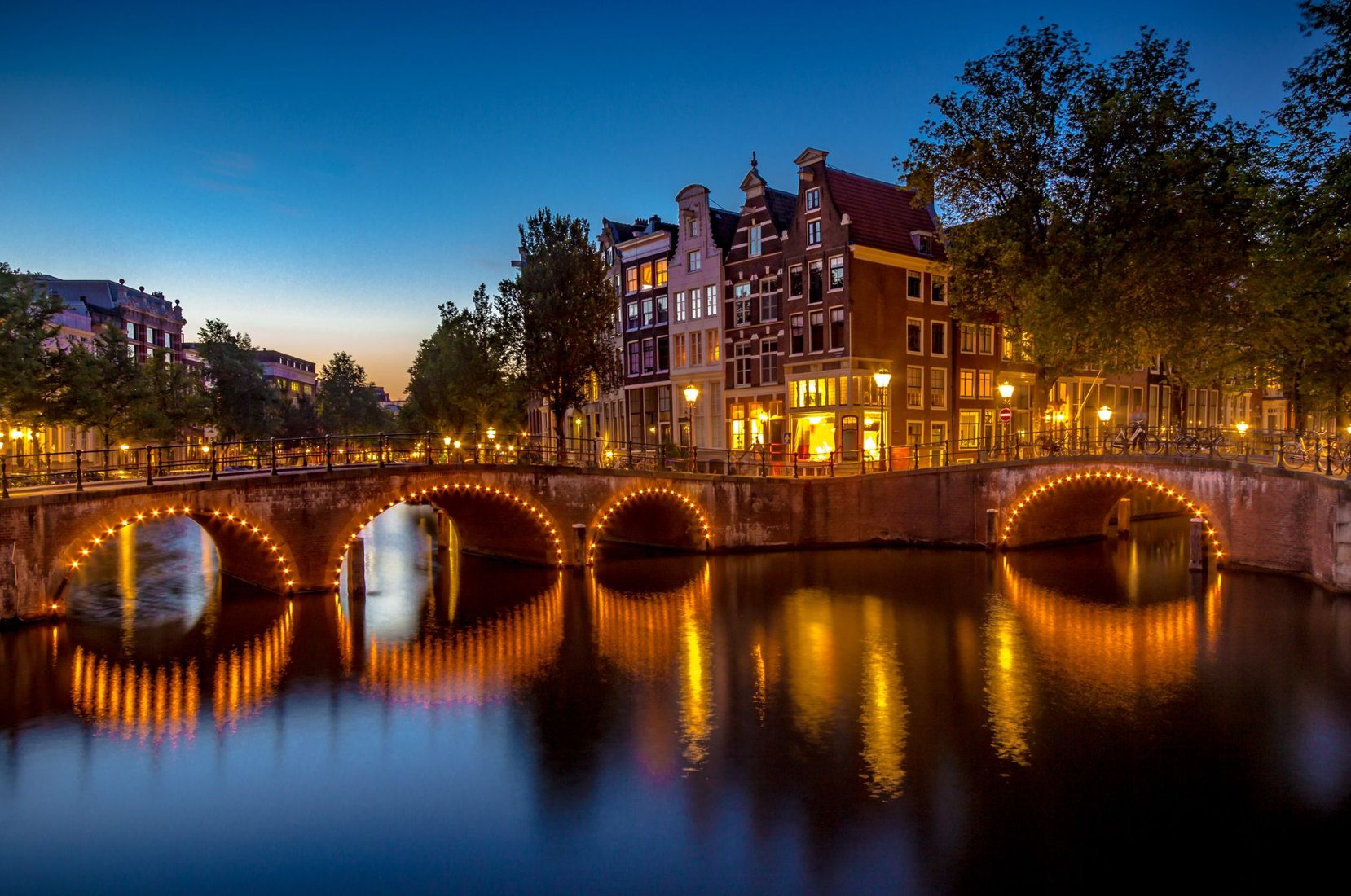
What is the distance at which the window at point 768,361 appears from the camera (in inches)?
1884

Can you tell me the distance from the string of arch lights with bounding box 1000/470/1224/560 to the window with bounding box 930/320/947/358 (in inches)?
541

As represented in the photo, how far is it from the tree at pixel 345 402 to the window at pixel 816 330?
65.5m

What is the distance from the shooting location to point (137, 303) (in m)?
98.9

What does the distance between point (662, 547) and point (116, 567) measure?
22829 millimetres

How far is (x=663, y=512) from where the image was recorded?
120 feet

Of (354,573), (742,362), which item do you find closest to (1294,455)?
(742,362)

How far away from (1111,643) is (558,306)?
30.8 m

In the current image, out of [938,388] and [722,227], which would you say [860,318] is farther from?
[722,227]

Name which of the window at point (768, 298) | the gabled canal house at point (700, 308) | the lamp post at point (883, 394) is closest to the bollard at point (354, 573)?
the lamp post at point (883, 394)

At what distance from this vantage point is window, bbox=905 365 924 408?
45.7 meters

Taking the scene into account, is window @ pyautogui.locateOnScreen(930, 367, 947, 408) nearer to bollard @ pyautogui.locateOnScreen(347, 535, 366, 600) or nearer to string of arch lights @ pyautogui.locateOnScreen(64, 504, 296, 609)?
bollard @ pyautogui.locateOnScreen(347, 535, 366, 600)

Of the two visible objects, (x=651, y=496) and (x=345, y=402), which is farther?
(x=345, y=402)

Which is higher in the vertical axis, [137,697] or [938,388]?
[938,388]

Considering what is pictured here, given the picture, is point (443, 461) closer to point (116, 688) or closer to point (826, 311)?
point (116, 688)
